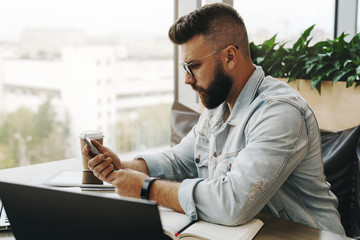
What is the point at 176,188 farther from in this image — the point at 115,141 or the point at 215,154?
the point at 115,141

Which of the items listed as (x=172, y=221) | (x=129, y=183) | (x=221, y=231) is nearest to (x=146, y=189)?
(x=129, y=183)

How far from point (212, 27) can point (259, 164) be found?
543 millimetres

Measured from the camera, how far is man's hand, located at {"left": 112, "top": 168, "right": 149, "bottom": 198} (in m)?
1.16

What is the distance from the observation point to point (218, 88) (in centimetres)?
135

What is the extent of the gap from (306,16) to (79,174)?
2486mm

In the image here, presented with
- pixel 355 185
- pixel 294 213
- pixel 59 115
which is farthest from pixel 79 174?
pixel 59 115

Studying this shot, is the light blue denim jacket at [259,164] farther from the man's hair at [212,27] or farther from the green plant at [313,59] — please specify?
the green plant at [313,59]

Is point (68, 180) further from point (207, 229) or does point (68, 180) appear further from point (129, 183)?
point (207, 229)

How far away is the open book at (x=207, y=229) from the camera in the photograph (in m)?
0.88

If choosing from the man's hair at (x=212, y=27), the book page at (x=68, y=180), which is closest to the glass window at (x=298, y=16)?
the man's hair at (x=212, y=27)

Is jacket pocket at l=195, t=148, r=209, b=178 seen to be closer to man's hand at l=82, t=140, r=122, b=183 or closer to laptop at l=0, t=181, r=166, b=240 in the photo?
man's hand at l=82, t=140, r=122, b=183

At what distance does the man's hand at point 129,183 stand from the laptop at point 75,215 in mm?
379

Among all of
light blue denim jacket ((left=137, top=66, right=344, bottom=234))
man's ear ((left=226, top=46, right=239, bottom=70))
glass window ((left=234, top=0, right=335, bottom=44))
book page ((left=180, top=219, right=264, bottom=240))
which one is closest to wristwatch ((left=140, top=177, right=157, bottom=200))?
light blue denim jacket ((left=137, top=66, right=344, bottom=234))

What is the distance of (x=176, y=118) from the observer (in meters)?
2.06
